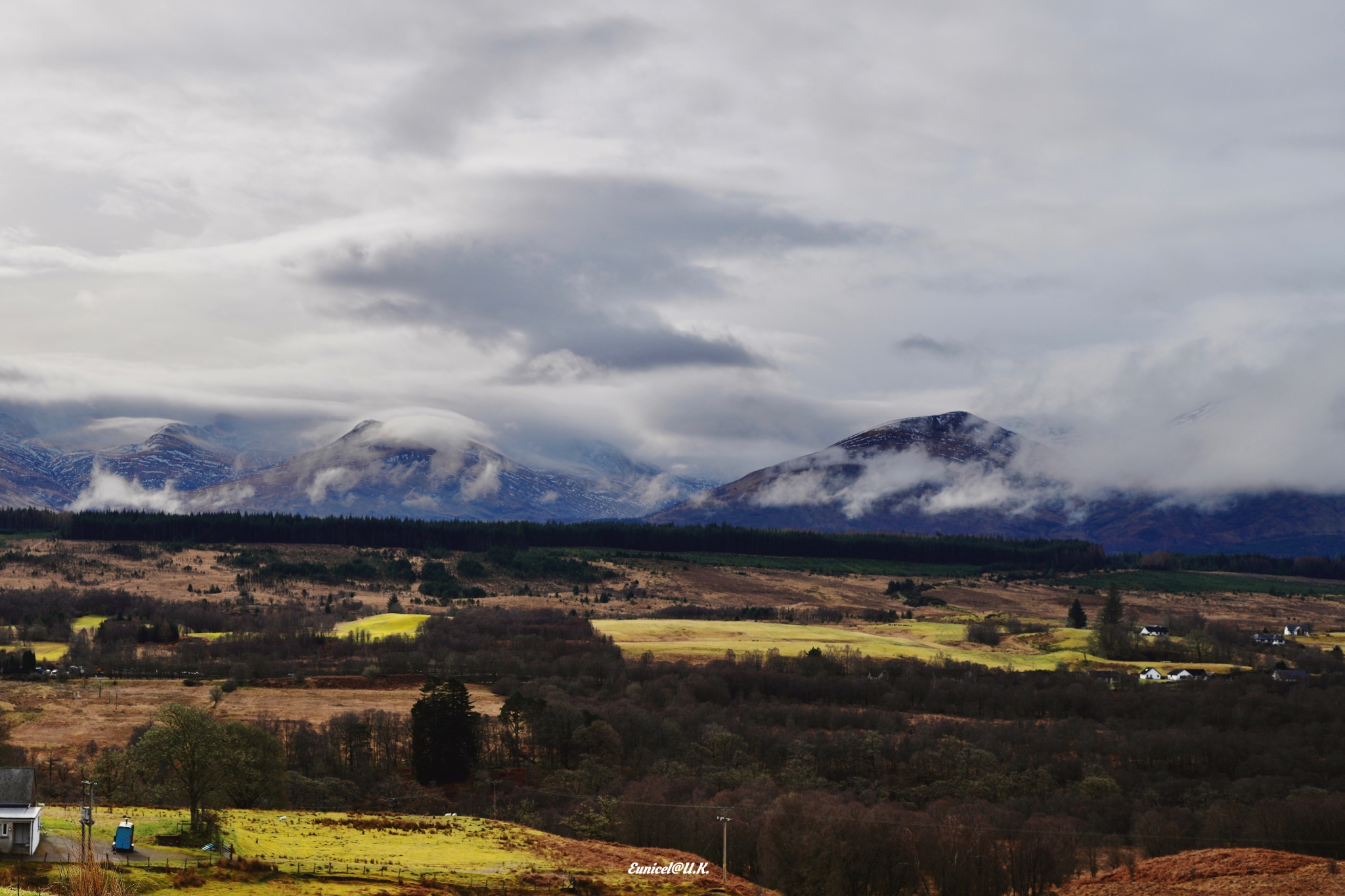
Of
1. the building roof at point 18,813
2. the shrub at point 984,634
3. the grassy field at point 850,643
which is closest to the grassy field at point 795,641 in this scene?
the grassy field at point 850,643

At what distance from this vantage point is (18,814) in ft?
146

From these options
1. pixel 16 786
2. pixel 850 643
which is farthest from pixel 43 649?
pixel 16 786

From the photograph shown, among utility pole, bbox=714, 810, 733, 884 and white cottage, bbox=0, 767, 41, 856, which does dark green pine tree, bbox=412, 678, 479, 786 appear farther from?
white cottage, bbox=0, 767, 41, 856

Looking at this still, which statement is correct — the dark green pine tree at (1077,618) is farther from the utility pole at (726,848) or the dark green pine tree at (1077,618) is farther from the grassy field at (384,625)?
the utility pole at (726,848)

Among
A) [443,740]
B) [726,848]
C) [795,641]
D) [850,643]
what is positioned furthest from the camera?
[795,641]

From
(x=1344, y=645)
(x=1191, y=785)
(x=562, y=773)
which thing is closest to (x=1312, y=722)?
(x=1191, y=785)

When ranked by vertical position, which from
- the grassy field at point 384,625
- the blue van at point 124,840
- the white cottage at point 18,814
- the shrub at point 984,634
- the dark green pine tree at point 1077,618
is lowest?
the shrub at point 984,634

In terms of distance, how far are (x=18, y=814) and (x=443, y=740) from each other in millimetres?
42412

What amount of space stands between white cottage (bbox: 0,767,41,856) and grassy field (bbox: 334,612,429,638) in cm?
10343

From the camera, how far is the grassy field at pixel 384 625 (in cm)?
15312

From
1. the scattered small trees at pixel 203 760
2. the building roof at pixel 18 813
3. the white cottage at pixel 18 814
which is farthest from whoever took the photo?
the scattered small trees at pixel 203 760

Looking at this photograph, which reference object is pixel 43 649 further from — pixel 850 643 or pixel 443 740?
pixel 850 643

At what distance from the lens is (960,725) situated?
10069 centimetres

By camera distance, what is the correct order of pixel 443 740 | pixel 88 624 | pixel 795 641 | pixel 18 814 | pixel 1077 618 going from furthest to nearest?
pixel 1077 618
pixel 88 624
pixel 795 641
pixel 443 740
pixel 18 814
